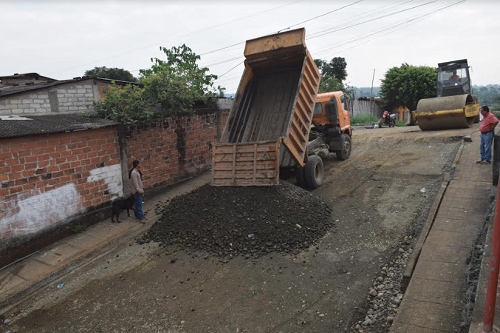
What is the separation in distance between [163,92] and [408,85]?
2495 cm

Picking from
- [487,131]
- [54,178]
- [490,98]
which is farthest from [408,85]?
[490,98]

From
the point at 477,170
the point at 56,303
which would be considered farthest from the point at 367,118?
the point at 56,303

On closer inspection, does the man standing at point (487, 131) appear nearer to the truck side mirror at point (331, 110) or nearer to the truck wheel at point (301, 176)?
the truck side mirror at point (331, 110)

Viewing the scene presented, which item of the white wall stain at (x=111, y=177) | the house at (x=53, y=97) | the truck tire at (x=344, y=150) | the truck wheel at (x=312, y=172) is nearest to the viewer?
the white wall stain at (x=111, y=177)

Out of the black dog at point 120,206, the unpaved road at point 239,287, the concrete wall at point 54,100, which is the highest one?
the concrete wall at point 54,100

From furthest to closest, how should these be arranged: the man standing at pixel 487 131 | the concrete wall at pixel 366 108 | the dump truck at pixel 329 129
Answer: the concrete wall at pixel 366 108
the dump truck at pixel 329 129
the man standing at pixel 487 131

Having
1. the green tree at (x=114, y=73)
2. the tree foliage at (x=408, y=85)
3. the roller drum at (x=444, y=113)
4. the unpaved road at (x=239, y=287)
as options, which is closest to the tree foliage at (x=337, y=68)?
the tree foliage at (x=408, y=85)

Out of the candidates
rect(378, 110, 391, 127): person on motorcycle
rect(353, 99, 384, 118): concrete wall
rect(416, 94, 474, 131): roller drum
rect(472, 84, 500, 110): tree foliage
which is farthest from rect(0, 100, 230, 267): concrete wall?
rect(353, 99, 384, 118): concrete wall

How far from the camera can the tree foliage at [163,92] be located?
8.59m

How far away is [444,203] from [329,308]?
12.4 feet

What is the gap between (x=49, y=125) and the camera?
7.08m

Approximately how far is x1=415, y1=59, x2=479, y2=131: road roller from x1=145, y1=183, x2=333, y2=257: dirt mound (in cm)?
890

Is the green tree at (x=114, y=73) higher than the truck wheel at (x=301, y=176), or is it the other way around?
the green tree at (x=114, y=73)

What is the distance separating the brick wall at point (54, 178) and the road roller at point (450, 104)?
476 inches
